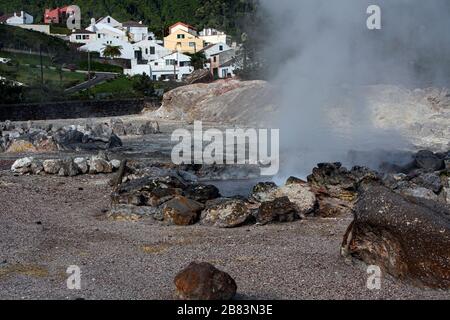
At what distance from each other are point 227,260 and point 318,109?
57.1 feet

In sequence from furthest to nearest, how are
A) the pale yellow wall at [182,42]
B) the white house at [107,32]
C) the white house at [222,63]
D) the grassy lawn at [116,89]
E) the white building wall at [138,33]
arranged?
the white building wall at [138,33]
the pale yellow wall at [182,42]
the white house at [107,32]
the white house at [222,63]
the grassy lawn at [116,89]

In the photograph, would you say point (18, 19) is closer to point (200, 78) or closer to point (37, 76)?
point (37, 76)

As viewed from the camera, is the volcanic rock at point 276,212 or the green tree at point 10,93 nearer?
the volcanic rock at point 276,212

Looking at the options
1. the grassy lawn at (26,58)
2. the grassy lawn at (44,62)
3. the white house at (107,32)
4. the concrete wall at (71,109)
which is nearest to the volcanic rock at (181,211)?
the concrete wall at (71,109)

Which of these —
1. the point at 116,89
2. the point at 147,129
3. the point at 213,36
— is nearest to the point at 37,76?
the point at 116,89

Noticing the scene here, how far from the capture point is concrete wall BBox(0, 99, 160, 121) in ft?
119

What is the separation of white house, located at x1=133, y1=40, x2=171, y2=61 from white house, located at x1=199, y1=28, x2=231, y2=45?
21.2 feet

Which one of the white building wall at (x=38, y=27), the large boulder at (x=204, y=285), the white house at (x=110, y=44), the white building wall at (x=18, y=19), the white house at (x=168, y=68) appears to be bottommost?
the large boulder at (x=204, y=285)

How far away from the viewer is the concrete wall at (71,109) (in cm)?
3633

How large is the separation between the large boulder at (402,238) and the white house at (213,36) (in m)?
65.9

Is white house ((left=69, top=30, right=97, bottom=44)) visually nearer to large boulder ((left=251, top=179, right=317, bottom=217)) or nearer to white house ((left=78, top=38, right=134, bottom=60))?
white house ((left=78, top=38, right=134, bottom=60))

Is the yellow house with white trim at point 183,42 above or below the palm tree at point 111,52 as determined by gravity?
above

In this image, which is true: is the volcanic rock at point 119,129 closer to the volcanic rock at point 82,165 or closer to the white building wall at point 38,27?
the volcanic rock at point 82,165
